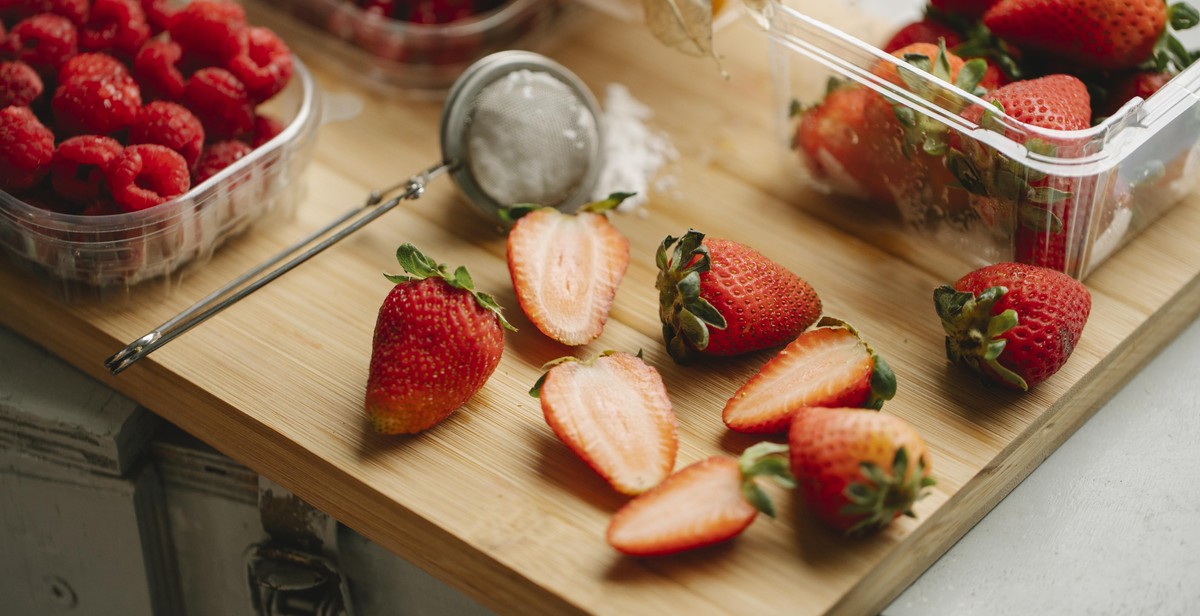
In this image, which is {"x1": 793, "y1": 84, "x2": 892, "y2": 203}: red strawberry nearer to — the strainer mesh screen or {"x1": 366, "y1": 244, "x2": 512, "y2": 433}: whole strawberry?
the strainer mesh screen

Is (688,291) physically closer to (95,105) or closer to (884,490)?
(884,490)

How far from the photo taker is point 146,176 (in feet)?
3.35

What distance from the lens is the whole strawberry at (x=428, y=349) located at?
36.0 inches

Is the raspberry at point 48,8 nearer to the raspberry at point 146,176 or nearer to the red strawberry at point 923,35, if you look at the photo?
the raspberry at point 146,176

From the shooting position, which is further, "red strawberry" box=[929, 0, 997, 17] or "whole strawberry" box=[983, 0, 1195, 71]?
"red strawberry" box=[929, 0, 997, 17]

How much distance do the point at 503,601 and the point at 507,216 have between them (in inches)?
15.7

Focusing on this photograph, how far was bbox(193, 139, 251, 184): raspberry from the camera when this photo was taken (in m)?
1.09

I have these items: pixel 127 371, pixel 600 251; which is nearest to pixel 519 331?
pixel 600 251

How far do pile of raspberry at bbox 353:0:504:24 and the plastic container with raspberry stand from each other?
26cm

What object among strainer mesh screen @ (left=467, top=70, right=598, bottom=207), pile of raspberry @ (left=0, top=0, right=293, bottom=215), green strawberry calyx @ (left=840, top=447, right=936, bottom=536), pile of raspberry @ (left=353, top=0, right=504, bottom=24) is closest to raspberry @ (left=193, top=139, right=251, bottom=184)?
pile of raspberry @ (left=0, top=0, right=293, bottom=215)

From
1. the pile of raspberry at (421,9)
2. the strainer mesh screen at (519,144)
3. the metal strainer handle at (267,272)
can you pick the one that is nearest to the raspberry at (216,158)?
the metal strainer handle at (267,272)

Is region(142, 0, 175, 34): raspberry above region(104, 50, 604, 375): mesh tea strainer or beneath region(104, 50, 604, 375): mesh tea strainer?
above

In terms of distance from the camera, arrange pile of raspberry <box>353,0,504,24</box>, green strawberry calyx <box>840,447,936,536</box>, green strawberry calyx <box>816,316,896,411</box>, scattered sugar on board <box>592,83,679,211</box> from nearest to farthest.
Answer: green strawberry calyx <box>840,447,936,536</box>
green strawberry calyx <box>816,316,896,411</box>
scattered sugar on board <box>592,83,679,211</box>
pile of raspberry <box>353,0,504,24</box>

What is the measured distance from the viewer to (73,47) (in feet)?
3.58
